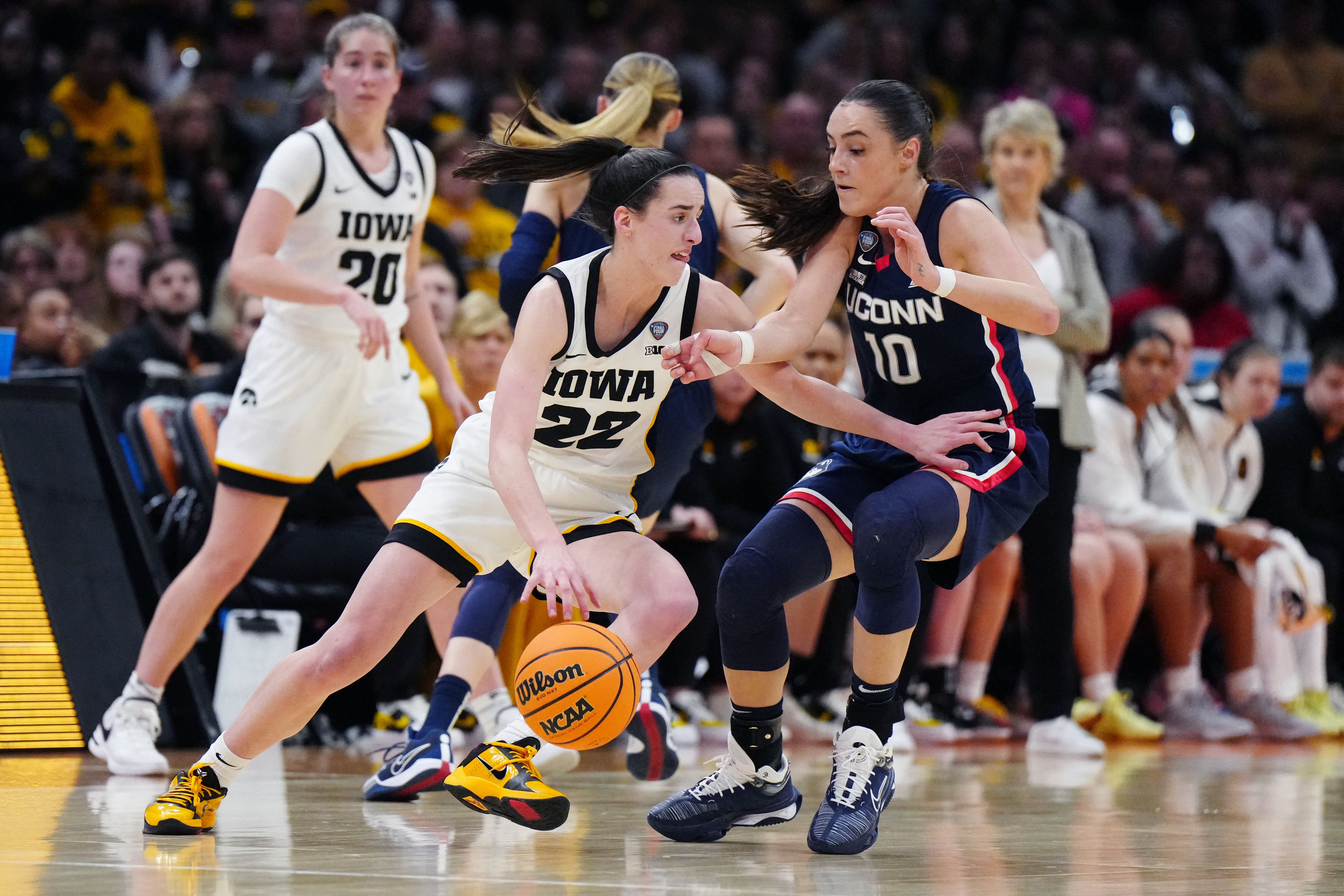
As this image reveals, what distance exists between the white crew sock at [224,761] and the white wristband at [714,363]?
4.61ft

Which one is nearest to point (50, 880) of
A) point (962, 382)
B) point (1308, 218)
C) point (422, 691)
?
point (962, 382)

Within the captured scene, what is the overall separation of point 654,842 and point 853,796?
1.60 feet

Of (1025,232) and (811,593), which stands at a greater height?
(1025,232)

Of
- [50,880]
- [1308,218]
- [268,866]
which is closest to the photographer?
[50,880]

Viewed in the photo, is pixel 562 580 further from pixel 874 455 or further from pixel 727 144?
pixel 727 144

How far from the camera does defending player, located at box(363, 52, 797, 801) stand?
15.4 feet

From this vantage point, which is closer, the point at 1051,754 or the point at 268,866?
the point at 268,866

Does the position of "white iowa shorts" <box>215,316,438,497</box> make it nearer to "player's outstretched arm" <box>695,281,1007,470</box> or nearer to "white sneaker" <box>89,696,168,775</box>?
"white sneaker" <box>89,696,168,775</box>

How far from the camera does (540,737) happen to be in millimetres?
3783

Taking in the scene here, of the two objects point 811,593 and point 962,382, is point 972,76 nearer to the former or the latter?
point 811,593

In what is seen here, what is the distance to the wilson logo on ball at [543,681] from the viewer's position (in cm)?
369

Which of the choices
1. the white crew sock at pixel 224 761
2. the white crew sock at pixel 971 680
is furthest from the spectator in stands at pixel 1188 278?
the white crew sock at pixel 224 761

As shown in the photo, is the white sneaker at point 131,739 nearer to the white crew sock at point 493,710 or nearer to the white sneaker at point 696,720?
the white crew sock at point 493,710

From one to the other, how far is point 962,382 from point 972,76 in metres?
9.82
